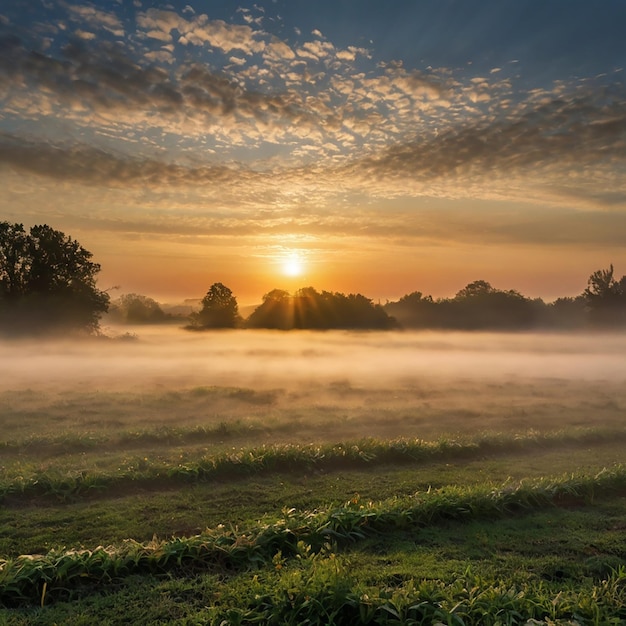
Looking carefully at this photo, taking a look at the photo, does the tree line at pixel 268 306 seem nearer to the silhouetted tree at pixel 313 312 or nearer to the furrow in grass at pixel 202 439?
the silhouetted tree at pixel 313 312

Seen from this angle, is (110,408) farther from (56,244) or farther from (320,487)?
(56,244)

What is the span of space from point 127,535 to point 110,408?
Result: 490 inches

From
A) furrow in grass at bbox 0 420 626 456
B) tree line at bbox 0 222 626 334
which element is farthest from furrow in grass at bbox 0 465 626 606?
tree line at bbox 0 222 626 334

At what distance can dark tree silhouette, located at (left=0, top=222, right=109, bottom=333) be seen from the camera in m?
41.4

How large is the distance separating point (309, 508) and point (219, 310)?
44.1 m

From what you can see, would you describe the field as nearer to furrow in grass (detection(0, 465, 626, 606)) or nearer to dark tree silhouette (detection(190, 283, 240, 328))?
furrow in grass (detection(0, 465, 626, 606))

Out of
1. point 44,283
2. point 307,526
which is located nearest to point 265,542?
point 307,526

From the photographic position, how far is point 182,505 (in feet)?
33.8

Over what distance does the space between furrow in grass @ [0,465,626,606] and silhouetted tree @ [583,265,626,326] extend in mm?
52616

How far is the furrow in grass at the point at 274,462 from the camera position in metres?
11.0

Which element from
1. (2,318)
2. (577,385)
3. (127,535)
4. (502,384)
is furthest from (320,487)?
(2,318)

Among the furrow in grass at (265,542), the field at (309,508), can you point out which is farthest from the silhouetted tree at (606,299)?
the furrow in grass at (265,542)

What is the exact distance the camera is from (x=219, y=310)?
53250 millimetres

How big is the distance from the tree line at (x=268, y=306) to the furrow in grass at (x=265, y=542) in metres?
37.7
